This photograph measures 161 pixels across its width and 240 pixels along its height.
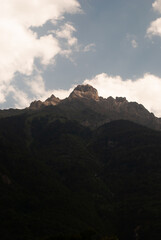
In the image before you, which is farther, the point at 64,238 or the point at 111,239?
the point at 64,238

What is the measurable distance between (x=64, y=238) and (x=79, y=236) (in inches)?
239

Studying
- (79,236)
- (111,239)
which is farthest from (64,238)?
(111,239)

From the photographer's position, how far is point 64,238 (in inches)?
5591

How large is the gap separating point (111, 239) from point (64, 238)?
62.8ft

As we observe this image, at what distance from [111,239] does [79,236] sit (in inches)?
519

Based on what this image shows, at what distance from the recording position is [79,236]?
139750mm

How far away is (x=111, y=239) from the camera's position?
13238 cm

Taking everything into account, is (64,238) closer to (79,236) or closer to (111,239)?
(79,236)
